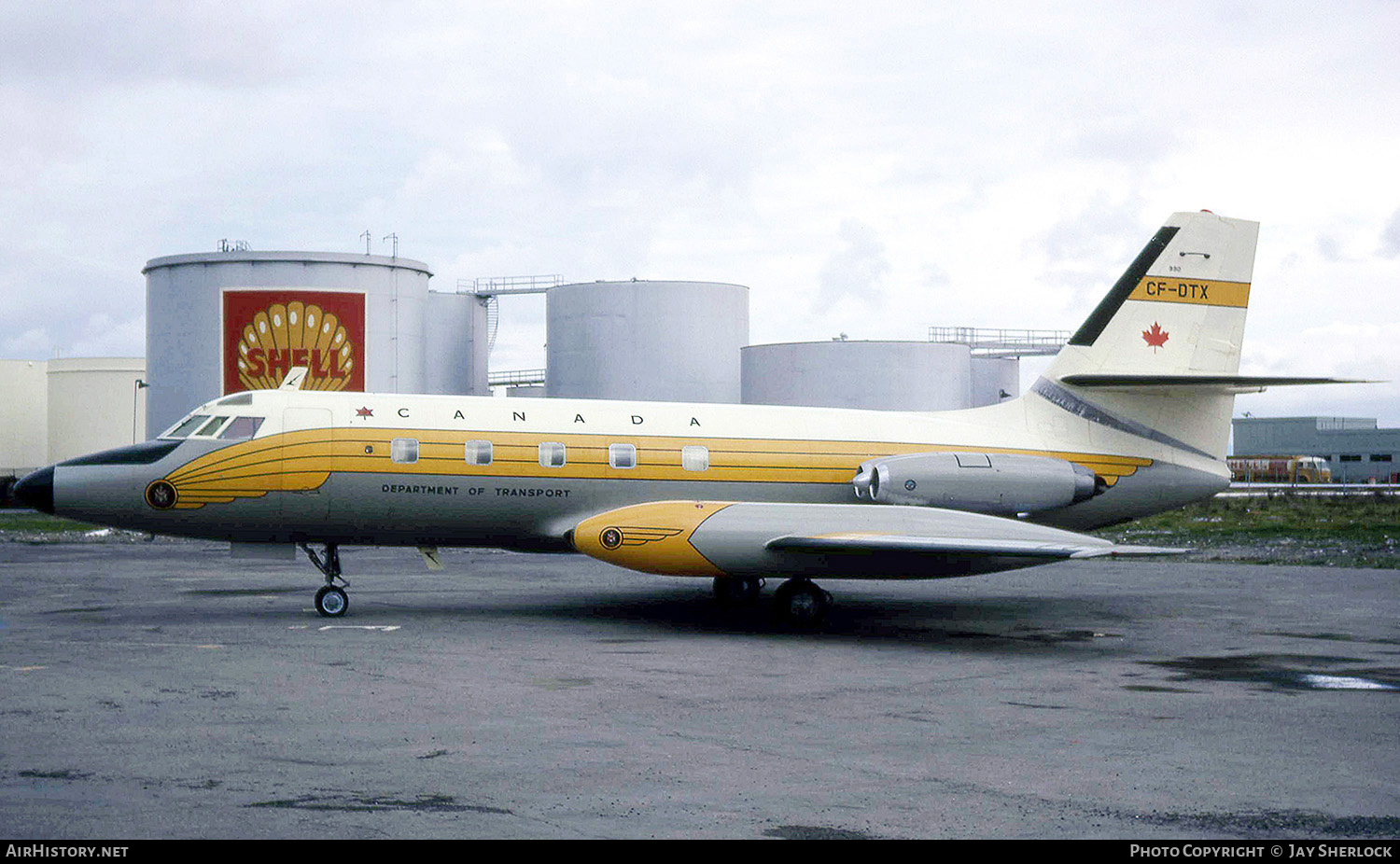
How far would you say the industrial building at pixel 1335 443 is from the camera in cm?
10419

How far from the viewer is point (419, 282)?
4438cm

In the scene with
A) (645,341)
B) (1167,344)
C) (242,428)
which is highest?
(645,341)

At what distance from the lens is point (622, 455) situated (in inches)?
740

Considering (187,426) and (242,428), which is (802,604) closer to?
(242,428)

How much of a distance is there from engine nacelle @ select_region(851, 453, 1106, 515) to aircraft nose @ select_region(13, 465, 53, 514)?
1161 centimetres

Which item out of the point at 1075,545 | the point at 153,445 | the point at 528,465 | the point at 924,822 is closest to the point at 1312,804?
the point at 924,822

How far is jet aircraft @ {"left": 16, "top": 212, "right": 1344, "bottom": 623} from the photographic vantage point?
679 inches

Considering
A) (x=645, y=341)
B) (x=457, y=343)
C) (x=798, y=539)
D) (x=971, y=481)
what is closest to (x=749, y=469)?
(x=798, y=539)

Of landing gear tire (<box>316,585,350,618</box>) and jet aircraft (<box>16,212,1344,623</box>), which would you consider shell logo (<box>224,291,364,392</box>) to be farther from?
landing gear tire (<box>316,585,350,618</box>)

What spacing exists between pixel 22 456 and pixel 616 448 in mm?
80914

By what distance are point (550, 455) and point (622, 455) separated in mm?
1086

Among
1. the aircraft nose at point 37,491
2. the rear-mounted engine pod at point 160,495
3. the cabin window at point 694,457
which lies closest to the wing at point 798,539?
the cabin window at point 694,457

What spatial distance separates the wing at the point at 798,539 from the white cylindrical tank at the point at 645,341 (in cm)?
2570

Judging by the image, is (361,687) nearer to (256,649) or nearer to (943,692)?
(256,649)
